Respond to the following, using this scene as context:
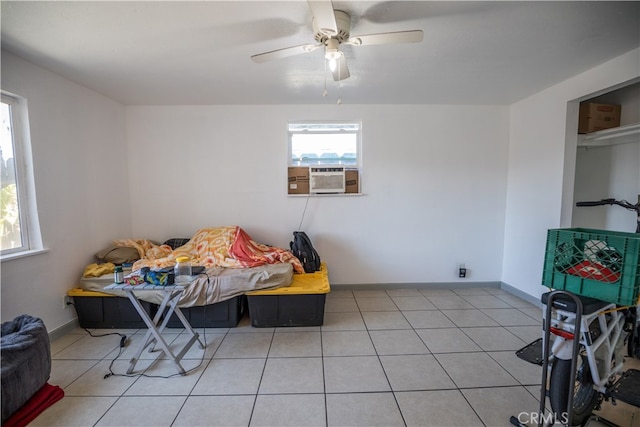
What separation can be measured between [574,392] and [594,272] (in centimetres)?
65

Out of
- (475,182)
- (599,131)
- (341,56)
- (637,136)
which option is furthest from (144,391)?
(637,136)

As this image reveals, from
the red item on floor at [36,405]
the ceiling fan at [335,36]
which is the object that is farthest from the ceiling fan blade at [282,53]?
the red item on floor at [36,405]

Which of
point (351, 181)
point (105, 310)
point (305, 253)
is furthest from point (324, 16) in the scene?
point (105, 310)

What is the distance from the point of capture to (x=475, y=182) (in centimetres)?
342

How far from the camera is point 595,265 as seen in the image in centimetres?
146

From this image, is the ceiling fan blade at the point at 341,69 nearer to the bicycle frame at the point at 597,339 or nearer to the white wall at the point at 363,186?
the white wall at the point at 363,186

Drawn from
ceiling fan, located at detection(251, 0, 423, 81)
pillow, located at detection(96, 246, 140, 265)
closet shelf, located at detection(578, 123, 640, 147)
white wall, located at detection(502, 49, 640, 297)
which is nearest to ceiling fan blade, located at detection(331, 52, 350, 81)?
ceiling fan, located at detection(251, 0, 423, 81)

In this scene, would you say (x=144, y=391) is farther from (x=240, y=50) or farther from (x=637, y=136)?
(x=637, y=136)

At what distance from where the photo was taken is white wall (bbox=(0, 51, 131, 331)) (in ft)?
6.81

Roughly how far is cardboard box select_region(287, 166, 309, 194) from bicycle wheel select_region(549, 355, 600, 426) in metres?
2.74

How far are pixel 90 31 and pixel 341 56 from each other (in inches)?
69.0

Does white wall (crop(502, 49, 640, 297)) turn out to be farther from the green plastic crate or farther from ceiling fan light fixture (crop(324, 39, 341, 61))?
ceiling fan light fixture (crop(324, 39, 341, 61))

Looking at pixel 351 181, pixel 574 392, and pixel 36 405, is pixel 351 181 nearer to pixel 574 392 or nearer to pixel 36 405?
pixel 574 392

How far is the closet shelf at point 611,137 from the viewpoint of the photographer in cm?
223
